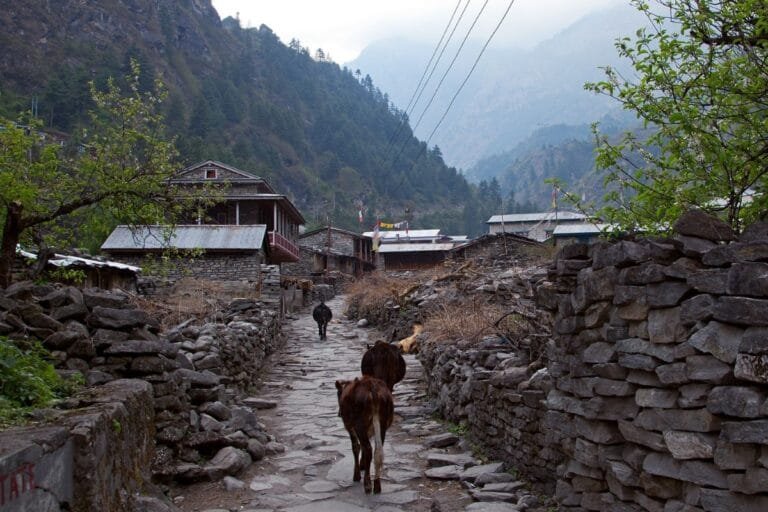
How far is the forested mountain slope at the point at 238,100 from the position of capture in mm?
77000

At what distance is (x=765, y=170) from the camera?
5.43 m

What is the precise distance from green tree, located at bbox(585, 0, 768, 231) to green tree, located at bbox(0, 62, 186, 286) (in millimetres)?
7688

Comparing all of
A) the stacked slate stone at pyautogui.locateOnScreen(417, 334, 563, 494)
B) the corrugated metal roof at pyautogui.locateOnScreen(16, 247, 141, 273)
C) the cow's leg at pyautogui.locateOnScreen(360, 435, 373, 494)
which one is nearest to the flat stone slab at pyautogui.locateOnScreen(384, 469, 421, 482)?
the cow's leg at pyautogui.locateOnScreen(360, 435, 373, 494)

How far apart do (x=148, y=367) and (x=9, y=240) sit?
4366 mm

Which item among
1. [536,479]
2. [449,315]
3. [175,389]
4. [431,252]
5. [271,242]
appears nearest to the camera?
A: [536,479]

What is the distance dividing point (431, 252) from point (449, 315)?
128ft

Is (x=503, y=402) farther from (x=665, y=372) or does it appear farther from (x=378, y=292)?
(x=378, y=292)

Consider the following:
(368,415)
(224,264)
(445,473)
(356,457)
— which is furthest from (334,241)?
(368,415)

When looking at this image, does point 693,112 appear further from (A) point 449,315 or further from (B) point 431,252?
(B) point 431,252

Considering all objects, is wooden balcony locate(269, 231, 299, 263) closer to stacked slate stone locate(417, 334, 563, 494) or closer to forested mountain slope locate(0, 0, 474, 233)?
forested mountain slope locate(0, 0, 474, 233)

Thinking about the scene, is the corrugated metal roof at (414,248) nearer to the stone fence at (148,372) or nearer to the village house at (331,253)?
the village house at (331,253)

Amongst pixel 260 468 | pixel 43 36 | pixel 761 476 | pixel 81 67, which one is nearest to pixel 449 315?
pixel 260 468

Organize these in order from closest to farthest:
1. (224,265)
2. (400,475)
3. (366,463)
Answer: (366,463)
(400,475)
(224,265)

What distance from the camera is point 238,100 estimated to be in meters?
104
